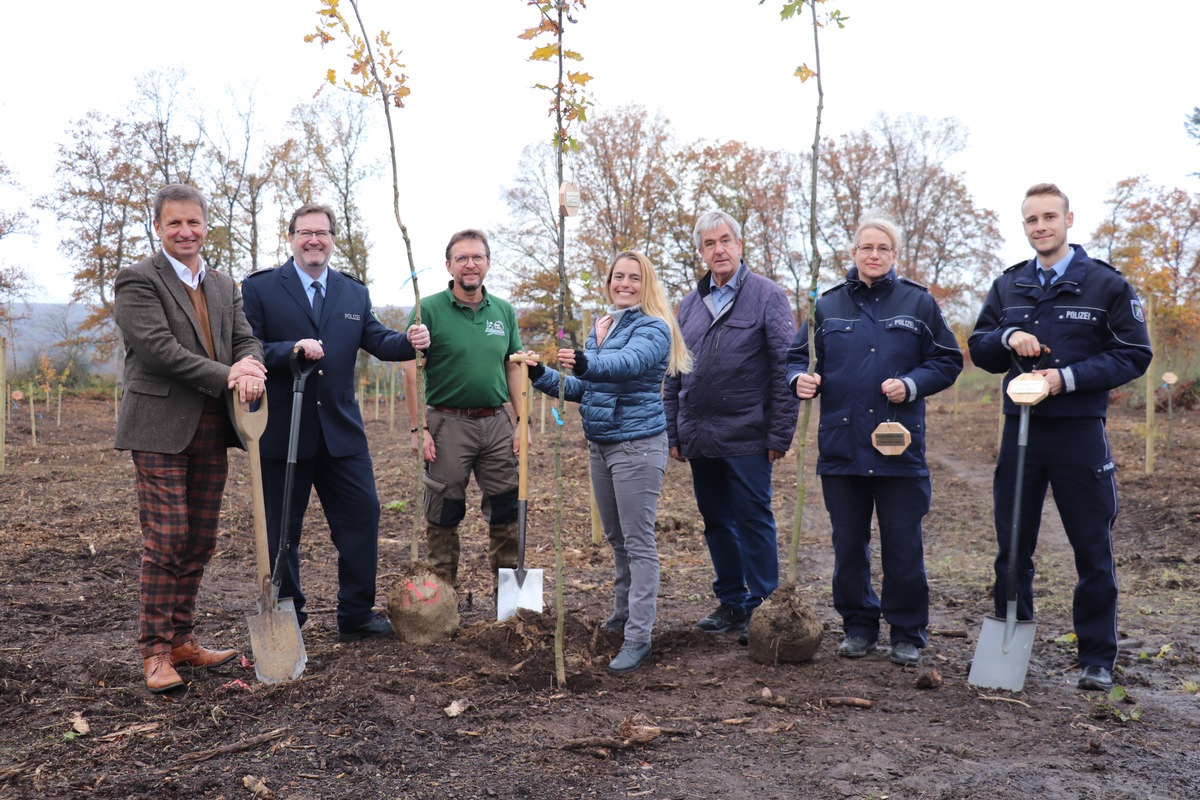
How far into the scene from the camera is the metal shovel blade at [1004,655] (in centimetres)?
373

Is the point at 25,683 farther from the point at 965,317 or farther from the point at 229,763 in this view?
the point at 965,317

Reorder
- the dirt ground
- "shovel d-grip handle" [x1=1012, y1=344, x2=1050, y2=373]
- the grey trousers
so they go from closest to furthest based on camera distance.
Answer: the dirt ground → "shovel d-grip handle" [x1=1012, y1=344, x2=1050, y2=373] → the grey trousers

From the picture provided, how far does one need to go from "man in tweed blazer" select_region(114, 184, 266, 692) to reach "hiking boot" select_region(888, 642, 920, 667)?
3.19 metres

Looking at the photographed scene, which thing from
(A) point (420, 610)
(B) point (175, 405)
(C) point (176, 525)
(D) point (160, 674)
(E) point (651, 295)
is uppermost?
(E) point (651, 295)

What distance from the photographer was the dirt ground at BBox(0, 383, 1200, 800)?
2.82 metres

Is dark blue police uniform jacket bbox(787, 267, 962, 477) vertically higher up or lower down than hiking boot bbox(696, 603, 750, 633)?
higher up

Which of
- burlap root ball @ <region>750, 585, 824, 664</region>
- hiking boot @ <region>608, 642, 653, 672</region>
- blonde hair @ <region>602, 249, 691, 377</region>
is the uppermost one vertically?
blonde hair @ <region>602, 249, 691, 377</region>

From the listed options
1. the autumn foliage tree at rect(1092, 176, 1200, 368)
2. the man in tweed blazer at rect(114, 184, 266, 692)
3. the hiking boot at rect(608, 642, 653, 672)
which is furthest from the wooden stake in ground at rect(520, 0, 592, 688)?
the autumn foliage tree at rect(1092, 176, 1200, 368)

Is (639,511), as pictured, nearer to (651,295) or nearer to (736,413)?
(736,413)

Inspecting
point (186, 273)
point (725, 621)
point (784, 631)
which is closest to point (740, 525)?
point (725, 621)

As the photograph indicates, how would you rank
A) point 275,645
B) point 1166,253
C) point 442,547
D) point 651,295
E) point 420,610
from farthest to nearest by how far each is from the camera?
1. point 1166,253
2. point 442,547
3. point 420,610
4. point 651,295
5. point 275,645

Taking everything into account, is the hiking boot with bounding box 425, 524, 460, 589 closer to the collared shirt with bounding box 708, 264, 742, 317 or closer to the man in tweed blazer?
the man in tweed blazer

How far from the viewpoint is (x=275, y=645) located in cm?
376

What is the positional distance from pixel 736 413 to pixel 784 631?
1143 mm
